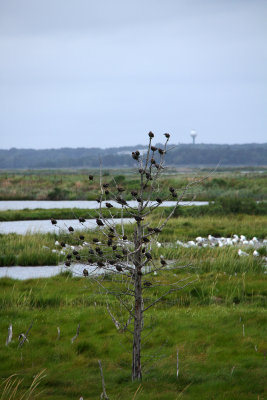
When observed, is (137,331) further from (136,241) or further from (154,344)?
(154,344)

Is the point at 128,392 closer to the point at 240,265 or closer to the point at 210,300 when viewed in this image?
the point at 210,300

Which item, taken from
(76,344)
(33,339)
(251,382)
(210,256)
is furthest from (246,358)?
(210,256)

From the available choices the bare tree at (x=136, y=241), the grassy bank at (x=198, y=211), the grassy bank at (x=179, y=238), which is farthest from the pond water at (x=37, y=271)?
the grassy bank at (x=198, y=211)

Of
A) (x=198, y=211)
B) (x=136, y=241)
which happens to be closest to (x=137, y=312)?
(x=136, y=241)

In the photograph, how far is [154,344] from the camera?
25.6 feet

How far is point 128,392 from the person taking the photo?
5496 millimetres

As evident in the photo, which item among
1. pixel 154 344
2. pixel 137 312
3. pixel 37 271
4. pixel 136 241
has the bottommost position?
pixel 37 271

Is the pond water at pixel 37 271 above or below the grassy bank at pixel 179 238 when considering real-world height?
below

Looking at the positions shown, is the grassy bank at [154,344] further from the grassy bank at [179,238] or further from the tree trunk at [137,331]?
the grassy bank at [179,238]

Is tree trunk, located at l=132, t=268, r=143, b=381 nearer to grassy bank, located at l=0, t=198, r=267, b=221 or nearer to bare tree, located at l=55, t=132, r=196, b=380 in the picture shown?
bare tree, located at l=55, t=132, r=196, b=380

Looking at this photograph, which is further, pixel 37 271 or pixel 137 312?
pixel 37 271

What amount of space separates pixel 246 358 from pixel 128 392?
2.07 metres

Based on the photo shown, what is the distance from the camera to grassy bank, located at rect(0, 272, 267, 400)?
5.80 meters

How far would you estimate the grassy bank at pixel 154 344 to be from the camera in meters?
5.80
